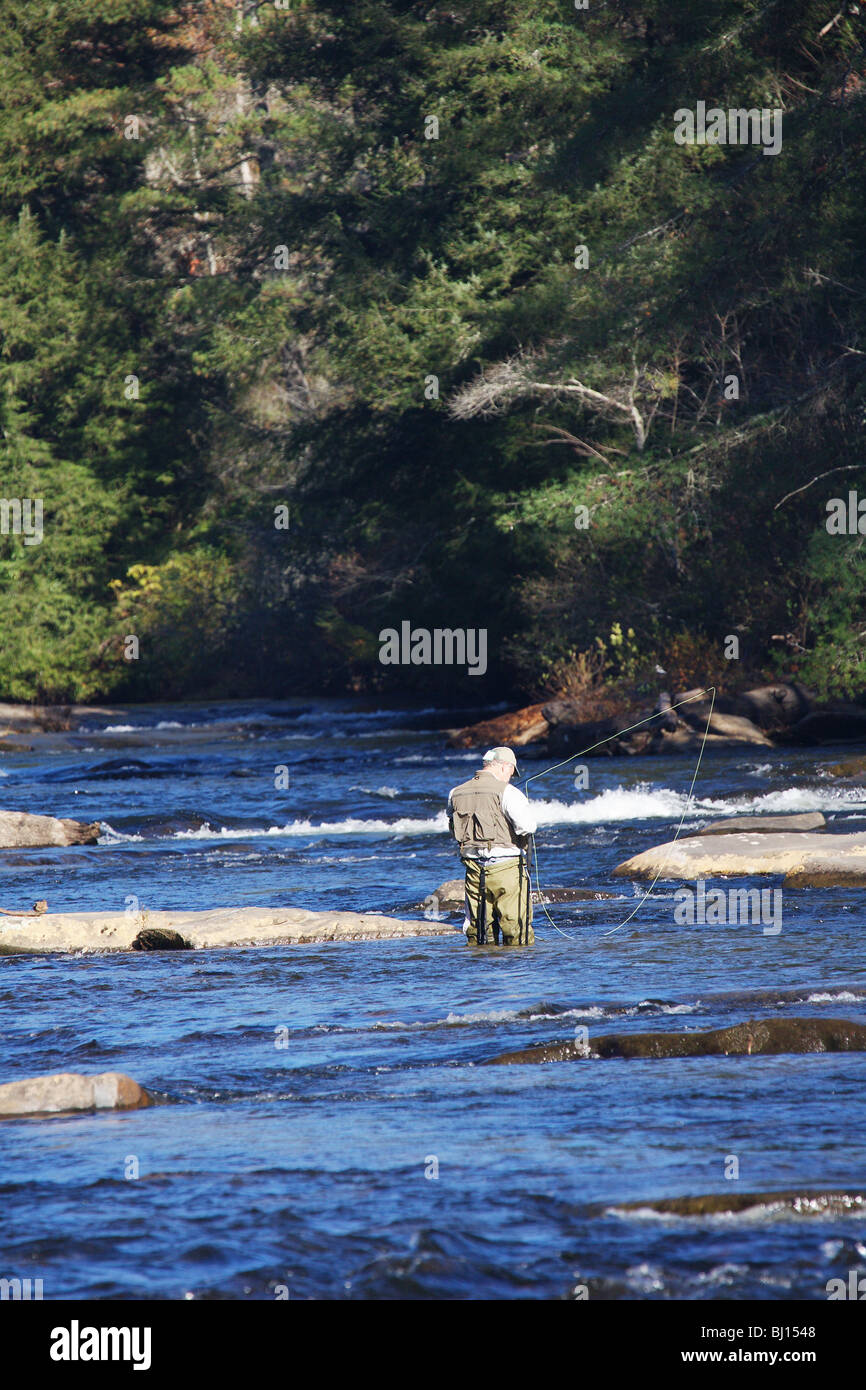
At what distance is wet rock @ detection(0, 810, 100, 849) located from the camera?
19.1 meters

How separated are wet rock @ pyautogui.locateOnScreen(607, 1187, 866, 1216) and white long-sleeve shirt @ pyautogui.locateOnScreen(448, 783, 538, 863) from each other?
529 centimetres

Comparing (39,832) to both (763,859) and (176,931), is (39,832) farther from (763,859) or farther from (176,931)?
(763,859)

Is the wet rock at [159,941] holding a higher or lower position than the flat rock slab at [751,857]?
lower

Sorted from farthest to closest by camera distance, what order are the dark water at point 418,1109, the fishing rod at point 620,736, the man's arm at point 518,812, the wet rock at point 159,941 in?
the fishing rod at point 620,736 → the wet rock at point 159,941 → the man's arm at point 518,812 → the dark water at point 418,1109

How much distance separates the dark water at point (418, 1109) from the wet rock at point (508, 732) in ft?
37.2

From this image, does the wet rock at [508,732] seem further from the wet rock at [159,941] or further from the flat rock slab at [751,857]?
the wet rock at [159,941]

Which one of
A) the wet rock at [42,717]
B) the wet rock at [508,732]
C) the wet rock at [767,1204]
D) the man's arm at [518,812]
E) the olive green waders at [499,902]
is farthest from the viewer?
the wet rock at [42,717]

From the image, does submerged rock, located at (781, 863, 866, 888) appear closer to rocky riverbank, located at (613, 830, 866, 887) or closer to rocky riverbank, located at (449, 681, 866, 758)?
rocky riverbank, located at (613, 830, 866, 887)

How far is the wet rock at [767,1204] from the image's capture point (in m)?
6.19

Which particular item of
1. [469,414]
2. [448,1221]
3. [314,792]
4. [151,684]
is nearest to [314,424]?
[469,414]

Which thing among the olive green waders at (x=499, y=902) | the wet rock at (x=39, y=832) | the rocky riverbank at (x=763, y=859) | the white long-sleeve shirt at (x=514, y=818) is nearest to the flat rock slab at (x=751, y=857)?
the rocky riverbank at (x=763, y=859)

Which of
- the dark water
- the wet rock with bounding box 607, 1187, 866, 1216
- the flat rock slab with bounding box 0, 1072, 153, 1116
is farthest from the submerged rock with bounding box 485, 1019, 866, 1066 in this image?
the wet rock with bounding box 607, 1187, 866, 1216

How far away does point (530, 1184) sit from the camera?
666cm

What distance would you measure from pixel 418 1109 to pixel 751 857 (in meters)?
7.35
